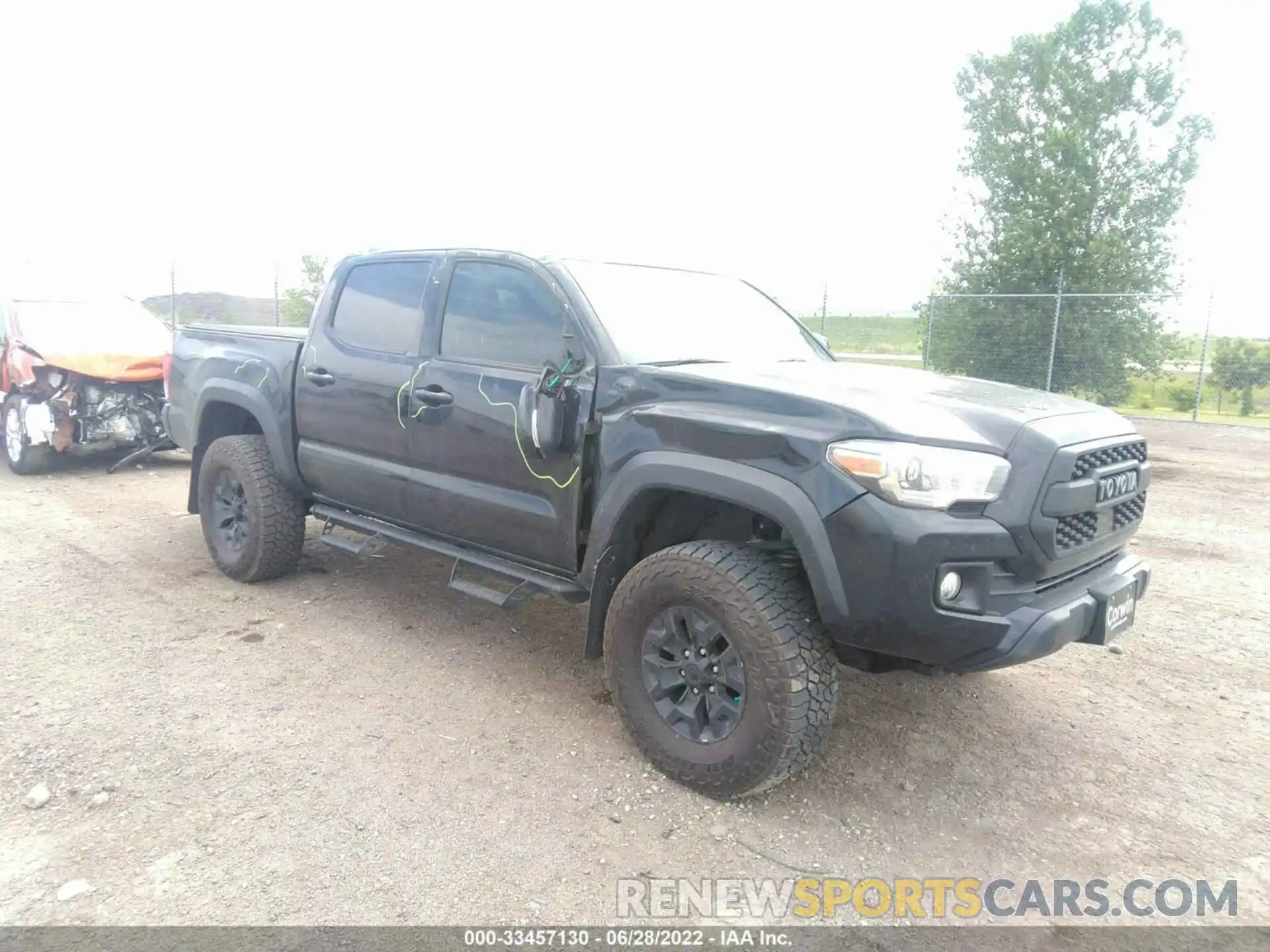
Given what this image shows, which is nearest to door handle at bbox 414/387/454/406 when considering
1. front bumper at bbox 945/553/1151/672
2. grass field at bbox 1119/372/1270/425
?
front bumper at bbox 945/553/1151/672

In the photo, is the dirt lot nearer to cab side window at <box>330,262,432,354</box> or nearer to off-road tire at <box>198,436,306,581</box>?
off-road tire at <box>198,436,306,581</box>

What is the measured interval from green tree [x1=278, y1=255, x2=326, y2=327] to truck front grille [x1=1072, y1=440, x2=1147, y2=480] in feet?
49.2

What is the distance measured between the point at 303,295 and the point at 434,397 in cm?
1395

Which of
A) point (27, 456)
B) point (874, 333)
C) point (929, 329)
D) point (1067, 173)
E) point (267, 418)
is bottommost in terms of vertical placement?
point (27, 456)

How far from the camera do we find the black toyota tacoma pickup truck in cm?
266

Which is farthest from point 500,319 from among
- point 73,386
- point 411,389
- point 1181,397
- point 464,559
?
point 1181,397

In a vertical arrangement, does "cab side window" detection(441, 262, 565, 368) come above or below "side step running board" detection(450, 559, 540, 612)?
above

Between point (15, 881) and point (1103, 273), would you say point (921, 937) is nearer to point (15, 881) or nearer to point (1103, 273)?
point (15, 881)

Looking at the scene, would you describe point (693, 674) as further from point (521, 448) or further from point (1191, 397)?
point (1191, 397)

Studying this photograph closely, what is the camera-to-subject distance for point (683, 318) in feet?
12.6

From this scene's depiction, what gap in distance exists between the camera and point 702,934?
2.42 m

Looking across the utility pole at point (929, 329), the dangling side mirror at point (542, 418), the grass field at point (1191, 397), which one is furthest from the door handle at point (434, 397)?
the grass field at point (1191, 397)

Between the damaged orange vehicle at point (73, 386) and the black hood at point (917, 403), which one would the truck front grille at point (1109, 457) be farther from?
the damaged orange vehicle at point (73, 386)

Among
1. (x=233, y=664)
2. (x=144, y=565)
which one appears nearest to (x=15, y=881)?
(x=233, y=664)
